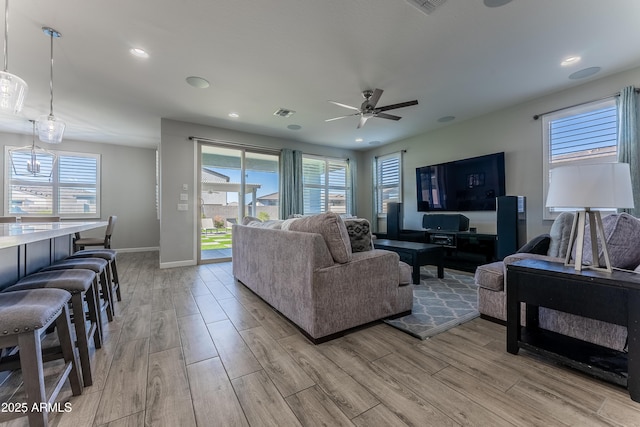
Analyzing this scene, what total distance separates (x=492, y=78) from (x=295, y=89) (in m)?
2.58

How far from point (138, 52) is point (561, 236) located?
4585 mm

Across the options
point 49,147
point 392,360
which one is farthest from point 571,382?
point 49,147

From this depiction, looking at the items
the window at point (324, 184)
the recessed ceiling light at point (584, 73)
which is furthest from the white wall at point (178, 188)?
the recessed ceiling light at point (584, 73)

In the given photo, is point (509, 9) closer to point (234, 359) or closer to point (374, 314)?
point (374, 314)

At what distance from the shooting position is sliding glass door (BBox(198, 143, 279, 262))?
16.7ft

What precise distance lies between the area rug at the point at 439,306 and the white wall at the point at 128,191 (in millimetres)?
6722

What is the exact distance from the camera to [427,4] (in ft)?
6.54

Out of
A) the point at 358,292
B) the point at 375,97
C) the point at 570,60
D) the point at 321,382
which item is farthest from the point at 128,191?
the point at 570,60

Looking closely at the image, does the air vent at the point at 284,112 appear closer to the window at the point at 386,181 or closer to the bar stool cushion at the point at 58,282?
the window at the point at 386,181

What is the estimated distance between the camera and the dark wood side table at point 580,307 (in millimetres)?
1324

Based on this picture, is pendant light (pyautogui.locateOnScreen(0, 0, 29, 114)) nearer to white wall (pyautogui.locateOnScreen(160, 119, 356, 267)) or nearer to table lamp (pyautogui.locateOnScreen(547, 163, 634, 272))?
white wall (pyautogui.locateOnScreen(160, 119, 356, 267))

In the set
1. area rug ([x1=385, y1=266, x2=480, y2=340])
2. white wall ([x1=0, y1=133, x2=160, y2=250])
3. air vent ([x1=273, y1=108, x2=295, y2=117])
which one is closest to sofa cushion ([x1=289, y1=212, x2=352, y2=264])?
area rug ([x1=385, y1=266, x2=480, y2=340])

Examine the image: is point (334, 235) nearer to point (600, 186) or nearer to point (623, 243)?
point (600, 186)

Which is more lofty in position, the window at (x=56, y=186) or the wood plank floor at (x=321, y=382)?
the window at (x=56, y=186)
